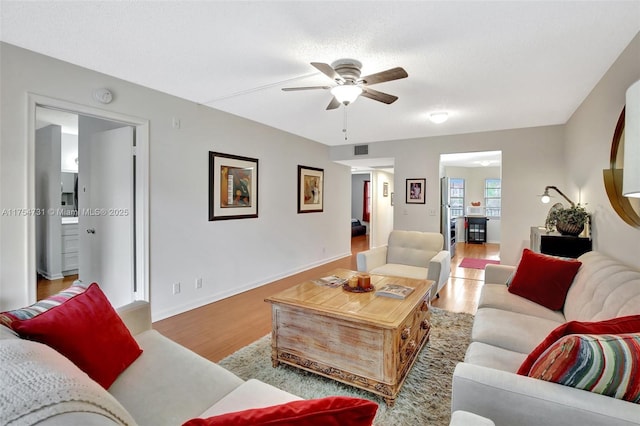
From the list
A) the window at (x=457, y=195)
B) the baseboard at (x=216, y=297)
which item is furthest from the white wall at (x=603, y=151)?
the window at (x=457, y=195)

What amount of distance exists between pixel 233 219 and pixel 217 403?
3.08m

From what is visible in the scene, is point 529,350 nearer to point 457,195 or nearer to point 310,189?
point 310,189

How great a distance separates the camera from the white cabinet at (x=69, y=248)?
506cm

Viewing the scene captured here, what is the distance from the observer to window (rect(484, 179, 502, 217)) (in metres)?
9.09

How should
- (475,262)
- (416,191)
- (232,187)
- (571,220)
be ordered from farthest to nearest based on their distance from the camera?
(475,262) < (416,191) < (232,187) < (571,220)

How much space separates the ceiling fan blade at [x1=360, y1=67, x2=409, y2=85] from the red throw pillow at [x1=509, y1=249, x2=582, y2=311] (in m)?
1.84

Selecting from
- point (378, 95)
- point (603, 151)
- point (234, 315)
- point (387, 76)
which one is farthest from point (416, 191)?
point (234, 315)

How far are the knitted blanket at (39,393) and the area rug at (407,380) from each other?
1.59m

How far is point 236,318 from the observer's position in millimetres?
3357

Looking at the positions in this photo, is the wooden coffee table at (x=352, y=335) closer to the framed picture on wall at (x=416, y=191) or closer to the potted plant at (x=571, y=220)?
the potted plant at (x=571, y=220)

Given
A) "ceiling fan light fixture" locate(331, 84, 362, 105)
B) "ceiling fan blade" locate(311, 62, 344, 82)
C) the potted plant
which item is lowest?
the potted plant

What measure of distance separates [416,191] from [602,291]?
12.5 ft

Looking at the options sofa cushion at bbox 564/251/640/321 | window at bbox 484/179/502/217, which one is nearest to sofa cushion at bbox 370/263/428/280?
Result: sofa cushion at bbox 564/251/640/321

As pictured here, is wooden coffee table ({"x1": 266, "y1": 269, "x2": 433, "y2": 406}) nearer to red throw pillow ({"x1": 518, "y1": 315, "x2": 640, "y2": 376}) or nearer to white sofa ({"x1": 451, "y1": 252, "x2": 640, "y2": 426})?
white sofa ({"x1": 451, "y1": 252, "x2": 640, "y2": 426})
